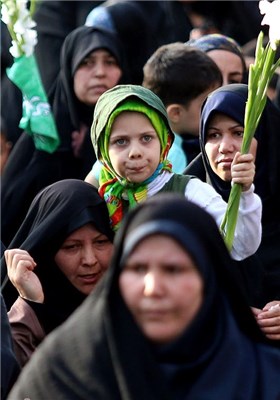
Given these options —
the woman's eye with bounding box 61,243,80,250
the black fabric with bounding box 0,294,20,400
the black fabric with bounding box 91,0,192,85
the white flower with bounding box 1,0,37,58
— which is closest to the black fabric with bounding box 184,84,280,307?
the woman's eye with bounding box 61,243,80,250

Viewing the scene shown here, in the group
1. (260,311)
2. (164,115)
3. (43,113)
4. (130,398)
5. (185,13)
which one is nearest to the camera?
(130,398)

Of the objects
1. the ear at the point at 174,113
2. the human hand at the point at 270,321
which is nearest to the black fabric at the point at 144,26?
the ear at the point at 174,113

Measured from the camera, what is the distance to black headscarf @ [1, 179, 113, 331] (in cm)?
496

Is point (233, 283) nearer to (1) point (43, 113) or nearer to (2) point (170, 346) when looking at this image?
(2) point (170, 346)

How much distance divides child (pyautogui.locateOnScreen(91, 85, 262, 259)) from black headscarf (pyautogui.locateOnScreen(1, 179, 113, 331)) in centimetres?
11

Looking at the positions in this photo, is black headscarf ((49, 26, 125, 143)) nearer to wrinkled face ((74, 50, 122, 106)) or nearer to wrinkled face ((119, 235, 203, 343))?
wrinkled face ((74, 50, 122, 106))

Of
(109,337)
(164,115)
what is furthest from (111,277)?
(164,115)

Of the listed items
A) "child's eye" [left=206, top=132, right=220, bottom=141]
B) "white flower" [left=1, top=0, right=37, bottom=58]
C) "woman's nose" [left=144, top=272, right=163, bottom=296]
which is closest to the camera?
"woman's nose" [left=144, top=272, right=163, bottom=296]

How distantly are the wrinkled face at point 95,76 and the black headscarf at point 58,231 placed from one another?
6.51ft

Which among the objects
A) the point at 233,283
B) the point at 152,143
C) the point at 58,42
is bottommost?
the point at 233,283

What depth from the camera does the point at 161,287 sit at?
3.61 metres

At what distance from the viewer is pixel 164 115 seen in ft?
17.1

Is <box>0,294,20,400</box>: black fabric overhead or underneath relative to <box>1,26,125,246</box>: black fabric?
underneath

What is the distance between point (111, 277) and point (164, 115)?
1.61 meters
